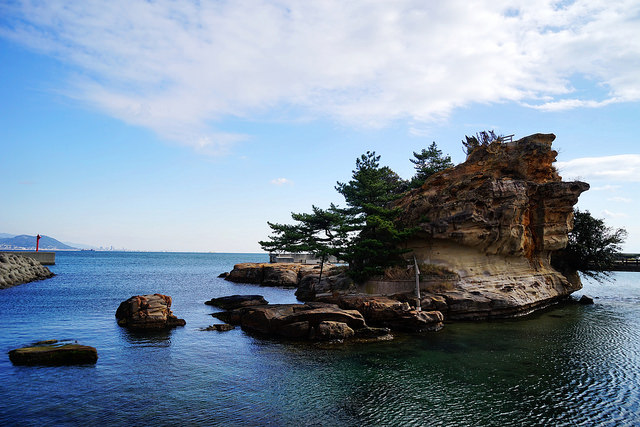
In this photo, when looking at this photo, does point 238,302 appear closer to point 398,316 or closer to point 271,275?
point 398,316

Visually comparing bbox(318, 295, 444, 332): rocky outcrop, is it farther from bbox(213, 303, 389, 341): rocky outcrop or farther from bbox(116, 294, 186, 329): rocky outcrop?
bbox(116, 294, 186, 329): rocky outcrop

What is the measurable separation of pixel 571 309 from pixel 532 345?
2063 centimetres

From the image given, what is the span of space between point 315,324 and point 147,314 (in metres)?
13.7

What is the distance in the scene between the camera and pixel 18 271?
63.9 meters

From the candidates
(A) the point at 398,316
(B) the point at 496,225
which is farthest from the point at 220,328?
(B) the point at 496,225

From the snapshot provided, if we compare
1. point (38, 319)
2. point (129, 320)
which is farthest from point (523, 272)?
point (38, 319)

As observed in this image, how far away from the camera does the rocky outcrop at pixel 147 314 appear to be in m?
30.0

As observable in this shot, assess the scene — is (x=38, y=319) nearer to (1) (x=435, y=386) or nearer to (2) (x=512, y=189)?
(1) (x=435, y=386)

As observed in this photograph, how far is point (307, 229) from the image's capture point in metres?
42.2

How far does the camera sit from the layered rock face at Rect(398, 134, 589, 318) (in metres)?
35.2

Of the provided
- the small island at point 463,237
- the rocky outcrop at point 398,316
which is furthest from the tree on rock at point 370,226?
the rocky outcrop at point 398,316

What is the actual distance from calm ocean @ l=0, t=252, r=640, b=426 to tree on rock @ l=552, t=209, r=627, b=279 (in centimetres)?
2028

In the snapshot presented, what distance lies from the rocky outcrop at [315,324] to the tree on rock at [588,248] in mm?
35353

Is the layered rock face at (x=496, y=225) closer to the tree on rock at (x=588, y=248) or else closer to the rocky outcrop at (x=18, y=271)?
the tree on rock at (x=588, y=248)
